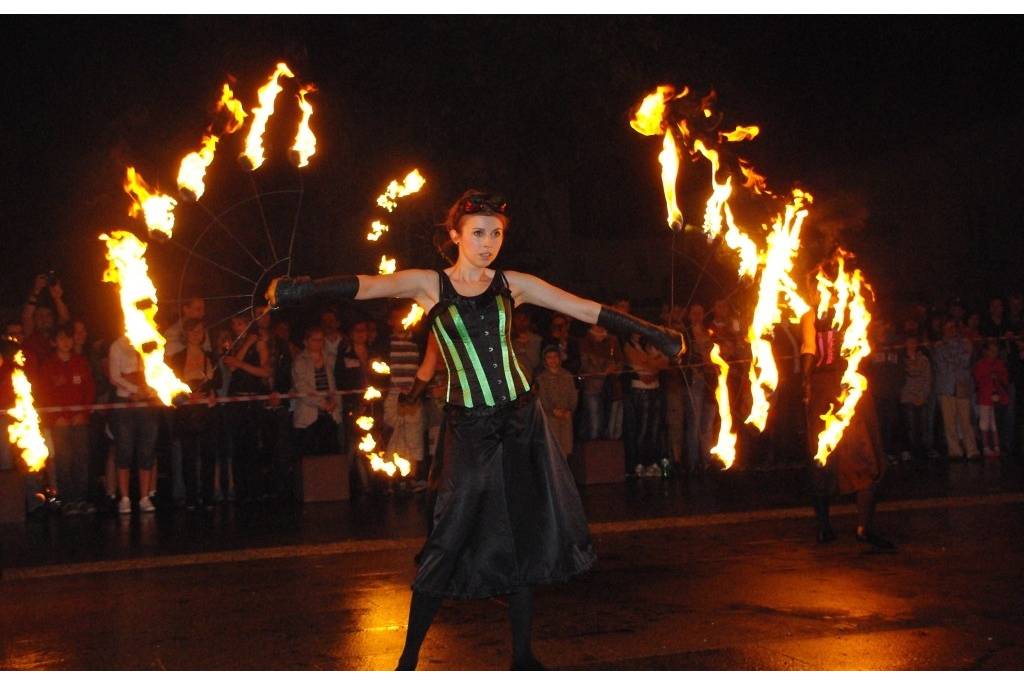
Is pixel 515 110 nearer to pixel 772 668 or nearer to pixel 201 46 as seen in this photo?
pixel 201 46

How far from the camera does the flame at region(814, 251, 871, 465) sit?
8227 mm

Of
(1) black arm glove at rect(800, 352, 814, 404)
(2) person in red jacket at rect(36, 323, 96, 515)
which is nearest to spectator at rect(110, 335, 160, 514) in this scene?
(2) person in red jacket at rect(36, 323, 96, 515)

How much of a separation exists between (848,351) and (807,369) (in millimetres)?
302

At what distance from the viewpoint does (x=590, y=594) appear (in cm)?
677

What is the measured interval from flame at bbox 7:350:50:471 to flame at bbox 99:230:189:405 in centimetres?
228

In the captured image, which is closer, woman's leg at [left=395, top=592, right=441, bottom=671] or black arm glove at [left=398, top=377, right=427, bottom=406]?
woman's leg at [left=395, top=592, right=441, bottom=671]

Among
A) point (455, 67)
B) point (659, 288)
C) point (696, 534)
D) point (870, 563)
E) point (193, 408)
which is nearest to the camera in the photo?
point (870, 563)

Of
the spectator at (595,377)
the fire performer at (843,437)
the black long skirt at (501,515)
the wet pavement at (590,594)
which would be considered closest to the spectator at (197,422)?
the wet pavement at (590,594)

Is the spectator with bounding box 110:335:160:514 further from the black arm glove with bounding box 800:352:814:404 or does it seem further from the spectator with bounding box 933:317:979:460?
the spectator with bounding box 933:317:979:460

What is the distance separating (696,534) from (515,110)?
299 inches

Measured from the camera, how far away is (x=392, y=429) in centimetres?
1227

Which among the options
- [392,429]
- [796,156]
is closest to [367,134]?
[392,429]

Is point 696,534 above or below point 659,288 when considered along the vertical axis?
below

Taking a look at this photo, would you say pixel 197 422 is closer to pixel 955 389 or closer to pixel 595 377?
pixel 595 377
